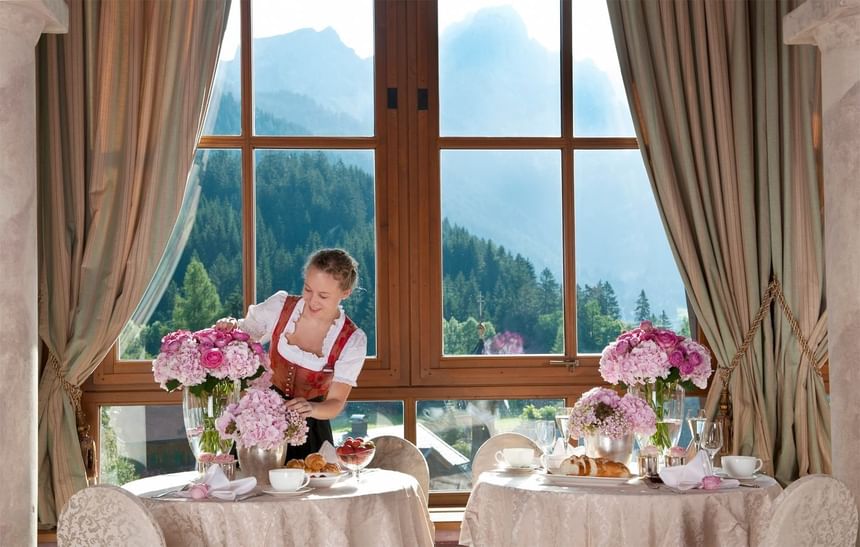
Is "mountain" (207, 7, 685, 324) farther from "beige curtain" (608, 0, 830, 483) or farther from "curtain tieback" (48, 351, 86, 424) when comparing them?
"curtain tieback" (48, 351, 86, 424)

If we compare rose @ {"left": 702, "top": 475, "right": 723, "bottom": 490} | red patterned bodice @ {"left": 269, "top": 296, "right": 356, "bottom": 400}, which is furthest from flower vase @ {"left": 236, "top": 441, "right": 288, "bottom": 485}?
rose @ {"left": 702, "top": 475, "right": 723, "bottom": 490}

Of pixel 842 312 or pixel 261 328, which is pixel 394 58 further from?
pixel 842 312

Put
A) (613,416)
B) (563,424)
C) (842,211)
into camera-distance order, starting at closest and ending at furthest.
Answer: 1. (613,416)
2. (563,424)
3. (842,211)

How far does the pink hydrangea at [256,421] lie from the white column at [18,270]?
3.33 ft

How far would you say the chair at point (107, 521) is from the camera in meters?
3.08

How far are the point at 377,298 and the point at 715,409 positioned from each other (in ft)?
5.42

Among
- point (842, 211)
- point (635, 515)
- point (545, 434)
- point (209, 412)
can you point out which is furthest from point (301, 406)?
point (842, 211)

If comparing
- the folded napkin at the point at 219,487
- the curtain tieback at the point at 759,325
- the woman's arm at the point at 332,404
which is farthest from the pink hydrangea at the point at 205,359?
the curtain tieback at the point at 759,325

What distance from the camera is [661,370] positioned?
145 inches

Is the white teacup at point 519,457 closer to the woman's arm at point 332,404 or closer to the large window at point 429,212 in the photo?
the woman's arm at point 332,404

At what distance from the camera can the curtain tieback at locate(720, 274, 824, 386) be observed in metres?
4.94

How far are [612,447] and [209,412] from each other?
4.42ft

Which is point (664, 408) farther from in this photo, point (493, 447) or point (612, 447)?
point (493, 447)

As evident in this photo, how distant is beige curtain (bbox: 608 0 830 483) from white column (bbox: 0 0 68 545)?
8.58 feet
